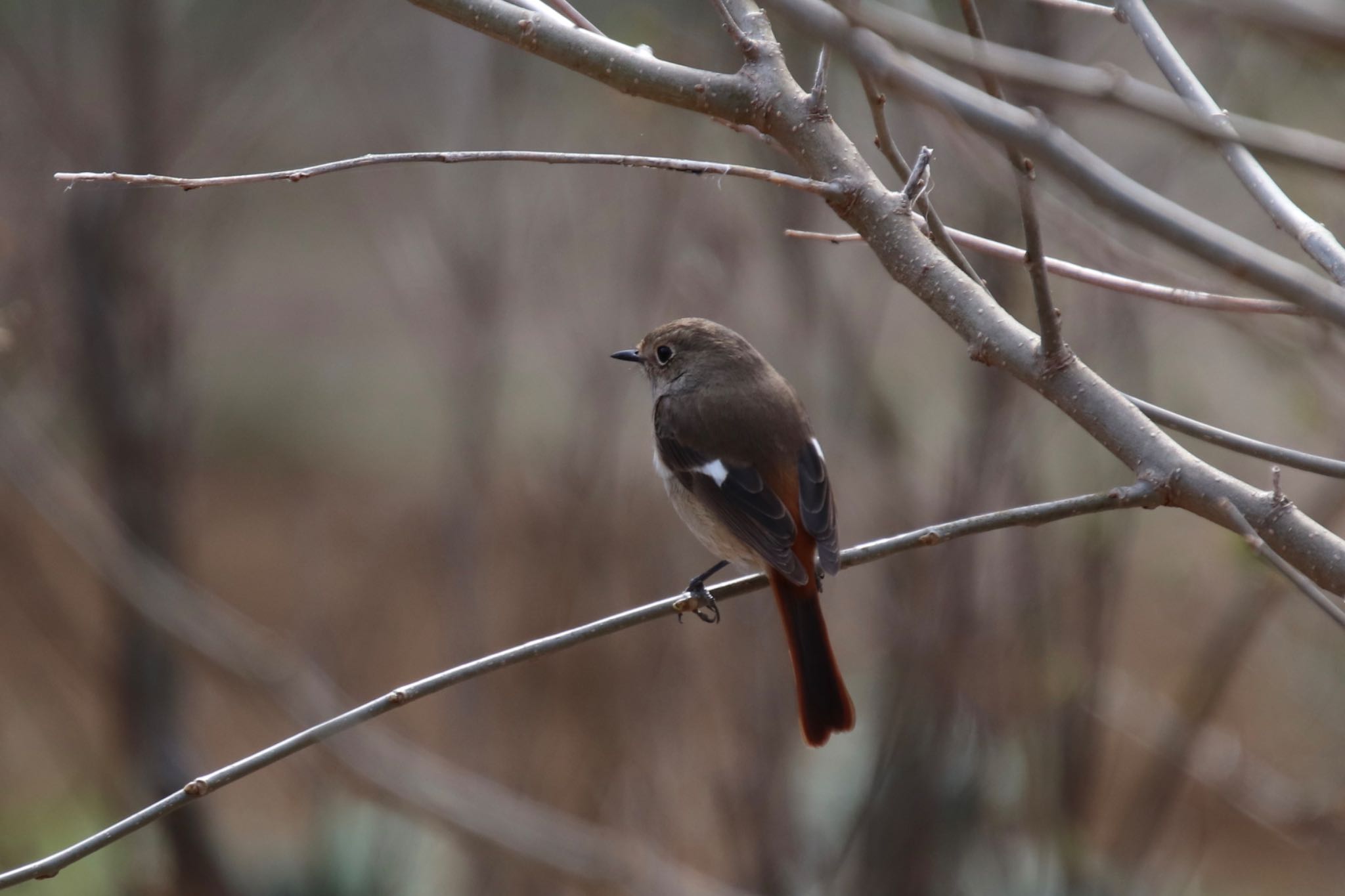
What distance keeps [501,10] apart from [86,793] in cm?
628

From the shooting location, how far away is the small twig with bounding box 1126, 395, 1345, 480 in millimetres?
1763

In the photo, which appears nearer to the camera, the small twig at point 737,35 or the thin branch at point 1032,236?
the thin branch at point 1032,236

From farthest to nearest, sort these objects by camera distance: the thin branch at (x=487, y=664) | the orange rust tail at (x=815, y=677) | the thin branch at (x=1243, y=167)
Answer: the orange rust tail at (x=815, y=677), the thin branch at (x=1243, y=167), the thin branch at (x=487, y=664)

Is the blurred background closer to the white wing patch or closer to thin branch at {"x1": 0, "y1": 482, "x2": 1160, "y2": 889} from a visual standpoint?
the white wing patch

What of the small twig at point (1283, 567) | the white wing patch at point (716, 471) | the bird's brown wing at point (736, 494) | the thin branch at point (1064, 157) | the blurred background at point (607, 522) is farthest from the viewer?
the blurred background at point (607, 522)

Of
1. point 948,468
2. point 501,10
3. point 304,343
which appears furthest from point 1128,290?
point 304,343

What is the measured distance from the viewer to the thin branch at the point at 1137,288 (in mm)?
1868

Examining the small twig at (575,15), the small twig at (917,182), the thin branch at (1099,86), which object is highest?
the small twig at (575,15)

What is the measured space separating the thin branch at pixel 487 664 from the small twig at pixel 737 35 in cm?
79

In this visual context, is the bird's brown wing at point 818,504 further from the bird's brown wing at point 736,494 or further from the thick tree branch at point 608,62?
the thick tree branch at point 608,62

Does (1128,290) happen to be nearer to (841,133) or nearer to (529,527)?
(841,133)

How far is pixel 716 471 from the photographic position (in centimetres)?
349

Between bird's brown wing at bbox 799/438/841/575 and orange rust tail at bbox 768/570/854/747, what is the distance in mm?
145

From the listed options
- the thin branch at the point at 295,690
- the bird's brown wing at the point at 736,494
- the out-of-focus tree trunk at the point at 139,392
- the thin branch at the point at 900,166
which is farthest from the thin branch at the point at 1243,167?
the out-of-focus tree trunk at the point at 139,392
